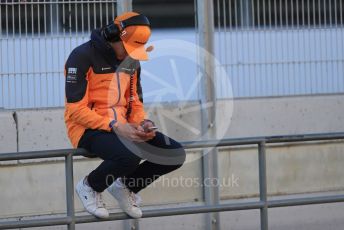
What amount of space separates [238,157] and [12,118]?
86.1 inches

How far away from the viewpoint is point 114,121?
4809mm

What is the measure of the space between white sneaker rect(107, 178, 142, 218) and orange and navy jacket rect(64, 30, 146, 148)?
1.27 feet

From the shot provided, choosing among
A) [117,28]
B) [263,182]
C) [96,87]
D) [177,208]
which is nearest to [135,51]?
[117,28]

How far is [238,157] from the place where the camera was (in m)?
7.53

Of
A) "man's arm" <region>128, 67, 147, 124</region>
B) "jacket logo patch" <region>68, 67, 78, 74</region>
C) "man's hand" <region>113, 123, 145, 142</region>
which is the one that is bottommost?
"man's hand" <region>113, 123, 145, 142</region>

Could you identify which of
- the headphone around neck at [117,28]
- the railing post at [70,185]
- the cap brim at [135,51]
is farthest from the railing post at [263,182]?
the railing post at [70,185]

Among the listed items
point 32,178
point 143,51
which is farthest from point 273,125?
point 143,51

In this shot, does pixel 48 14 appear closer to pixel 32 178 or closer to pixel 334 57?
pixel 32 178

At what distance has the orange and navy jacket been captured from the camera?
15.6ft

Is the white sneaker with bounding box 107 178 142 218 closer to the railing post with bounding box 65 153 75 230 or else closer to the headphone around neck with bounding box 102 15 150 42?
the railing post with bounding box 65 153 75 230

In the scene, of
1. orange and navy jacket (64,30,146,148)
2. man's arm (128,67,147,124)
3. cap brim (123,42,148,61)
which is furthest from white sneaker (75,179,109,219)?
cap brim (123,42,148,61)

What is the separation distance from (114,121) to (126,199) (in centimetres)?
53

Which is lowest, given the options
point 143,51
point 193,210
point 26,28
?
point 193,210

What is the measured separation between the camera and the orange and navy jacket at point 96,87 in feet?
15.6
